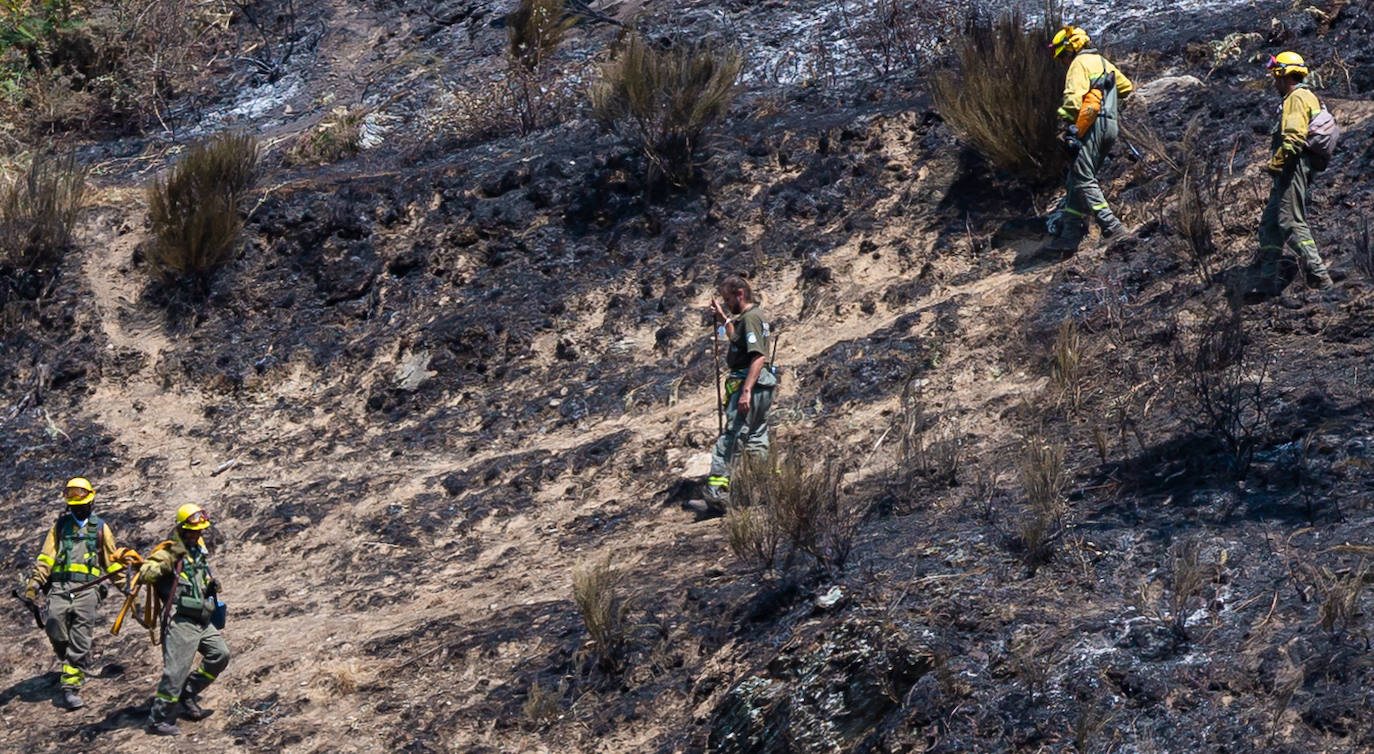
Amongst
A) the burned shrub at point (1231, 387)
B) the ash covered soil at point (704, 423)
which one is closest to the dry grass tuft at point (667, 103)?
the ash covered soil at point (704, 423)

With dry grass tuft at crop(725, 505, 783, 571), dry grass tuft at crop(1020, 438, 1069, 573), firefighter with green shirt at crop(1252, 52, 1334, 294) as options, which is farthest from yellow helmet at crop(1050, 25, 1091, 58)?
dry grass tuft at crop(725, 505, 783, 571)

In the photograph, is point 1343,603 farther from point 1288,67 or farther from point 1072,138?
point 1072,138

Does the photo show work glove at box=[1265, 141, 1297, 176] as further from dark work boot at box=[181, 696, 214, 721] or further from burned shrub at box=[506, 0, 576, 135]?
burned shrub at box=[506, 0, 576, 135]

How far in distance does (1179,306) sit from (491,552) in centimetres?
452

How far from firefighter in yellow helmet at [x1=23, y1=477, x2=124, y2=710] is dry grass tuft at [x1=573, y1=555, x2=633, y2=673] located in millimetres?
3011

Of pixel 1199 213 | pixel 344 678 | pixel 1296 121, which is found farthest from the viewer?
pixel 1199 213

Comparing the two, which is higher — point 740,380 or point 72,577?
point 740,380

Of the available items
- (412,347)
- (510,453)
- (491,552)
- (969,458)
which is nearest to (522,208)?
(412,347)

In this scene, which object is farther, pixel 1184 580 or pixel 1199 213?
pixel 1199 213

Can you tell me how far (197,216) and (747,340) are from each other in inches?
240

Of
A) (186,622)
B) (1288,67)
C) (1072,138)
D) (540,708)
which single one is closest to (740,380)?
(540,708)

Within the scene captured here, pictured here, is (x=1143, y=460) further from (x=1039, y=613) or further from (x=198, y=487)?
(x=198, y=487)

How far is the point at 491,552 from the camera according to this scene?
8.58m

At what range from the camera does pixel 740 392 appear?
7789 millimetres
